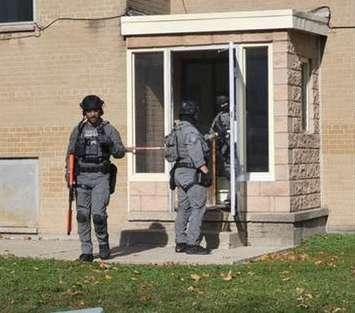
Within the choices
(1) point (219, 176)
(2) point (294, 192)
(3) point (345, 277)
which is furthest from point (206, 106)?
(3) point (345, 277)

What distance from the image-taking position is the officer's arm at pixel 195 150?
11734mm

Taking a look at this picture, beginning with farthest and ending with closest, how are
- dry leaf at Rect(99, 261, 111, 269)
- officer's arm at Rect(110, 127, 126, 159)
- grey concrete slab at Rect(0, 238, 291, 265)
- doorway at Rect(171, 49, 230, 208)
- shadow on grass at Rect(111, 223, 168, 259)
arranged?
doorway at Rect(171, 49, 230, 208)
shadow on grass at Rect(111, 223, 168, 259)
grey concrete slab at Rect(0, 238, 291, 265)
officer's arm at Rect(110, 127, 126, 159)
dry leaf at Rect(99, 261, 111, 269)

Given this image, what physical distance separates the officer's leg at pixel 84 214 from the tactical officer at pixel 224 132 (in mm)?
2738

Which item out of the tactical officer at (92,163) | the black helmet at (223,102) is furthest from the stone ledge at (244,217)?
the tactical officer at (92,163)

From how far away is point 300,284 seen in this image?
933cm

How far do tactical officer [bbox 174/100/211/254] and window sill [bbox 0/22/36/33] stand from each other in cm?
366

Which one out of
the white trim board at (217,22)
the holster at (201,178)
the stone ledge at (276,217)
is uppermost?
the white trim board at (217,22)

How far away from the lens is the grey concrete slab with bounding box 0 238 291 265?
11398 millimetres

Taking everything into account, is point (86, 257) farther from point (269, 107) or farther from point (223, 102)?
point (269, 107)

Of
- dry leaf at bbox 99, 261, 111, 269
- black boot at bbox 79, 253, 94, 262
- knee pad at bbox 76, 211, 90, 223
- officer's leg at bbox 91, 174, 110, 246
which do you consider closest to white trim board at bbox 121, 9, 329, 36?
officer's leg at bbox 91, 174, 110, 246

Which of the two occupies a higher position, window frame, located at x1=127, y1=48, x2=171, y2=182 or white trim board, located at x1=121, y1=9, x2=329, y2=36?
white trim board, located at x1=121, y1=9, x2=329, y2=36

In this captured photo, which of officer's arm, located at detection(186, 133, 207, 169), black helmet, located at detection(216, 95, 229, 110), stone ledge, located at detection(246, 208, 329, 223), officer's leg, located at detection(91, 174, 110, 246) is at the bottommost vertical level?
stone ledge, located at detection(246, 208, 329, 223)

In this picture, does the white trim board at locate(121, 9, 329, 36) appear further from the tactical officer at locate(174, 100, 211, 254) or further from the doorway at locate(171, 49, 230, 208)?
the tactical officer at locate(174, 100, 211, 254)

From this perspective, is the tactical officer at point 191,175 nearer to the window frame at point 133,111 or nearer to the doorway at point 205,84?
the window frame at point 133,111
